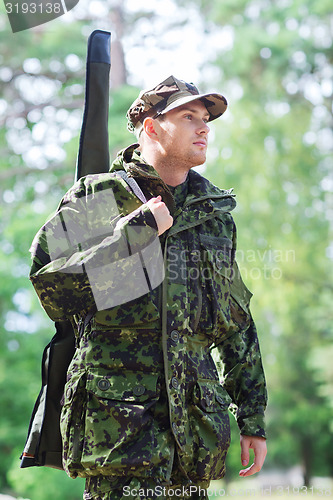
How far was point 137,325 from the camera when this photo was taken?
233 cm

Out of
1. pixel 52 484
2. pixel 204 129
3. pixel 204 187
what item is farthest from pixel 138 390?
pixel 52 484

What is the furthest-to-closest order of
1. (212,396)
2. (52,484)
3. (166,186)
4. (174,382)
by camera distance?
(52,484) → (166,186) → (212,396) → (174,382)

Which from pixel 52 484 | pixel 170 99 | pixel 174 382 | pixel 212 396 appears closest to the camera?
pixel 174 382

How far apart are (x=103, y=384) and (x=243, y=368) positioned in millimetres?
713

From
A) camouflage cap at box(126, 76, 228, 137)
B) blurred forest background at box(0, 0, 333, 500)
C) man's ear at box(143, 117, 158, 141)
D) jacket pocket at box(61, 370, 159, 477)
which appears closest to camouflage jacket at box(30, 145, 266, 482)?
jacket pocket at box(61, 370, 159, 477)

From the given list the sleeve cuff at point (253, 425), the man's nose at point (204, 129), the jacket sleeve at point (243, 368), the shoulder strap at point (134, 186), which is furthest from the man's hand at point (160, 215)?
the sleeve cuff at point (253, 425)

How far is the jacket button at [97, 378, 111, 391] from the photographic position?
2.22 metres

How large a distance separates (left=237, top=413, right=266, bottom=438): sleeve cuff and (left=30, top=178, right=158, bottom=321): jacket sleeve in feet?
2.68

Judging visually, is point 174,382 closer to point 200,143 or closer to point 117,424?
point 117,424

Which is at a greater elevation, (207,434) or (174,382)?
(174,382)

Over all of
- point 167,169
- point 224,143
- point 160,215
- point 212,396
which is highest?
point 224,143

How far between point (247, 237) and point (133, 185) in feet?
30.7

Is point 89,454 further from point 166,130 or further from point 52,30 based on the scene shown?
point 52,30

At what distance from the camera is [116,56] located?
37.4 ft
